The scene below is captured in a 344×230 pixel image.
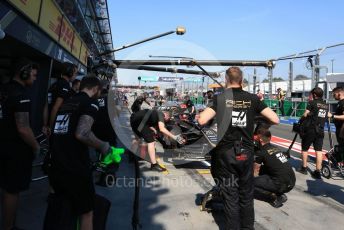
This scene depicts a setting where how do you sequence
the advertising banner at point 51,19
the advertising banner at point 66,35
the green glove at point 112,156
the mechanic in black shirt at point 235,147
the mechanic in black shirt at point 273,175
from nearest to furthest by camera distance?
1. the green glove at point 112,156
2. the mechanic in black shirt at point 235,147
3. the mechanic in black shirt at point 273,175
4. the advertising banner at point 51,19
5. the advertising banner at point 66,35

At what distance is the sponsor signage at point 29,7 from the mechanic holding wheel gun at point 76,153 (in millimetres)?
3320

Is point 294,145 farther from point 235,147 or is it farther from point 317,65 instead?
point 235,147

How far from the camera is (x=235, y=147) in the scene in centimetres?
426

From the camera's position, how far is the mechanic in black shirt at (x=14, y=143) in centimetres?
372

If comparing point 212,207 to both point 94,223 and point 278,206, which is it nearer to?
point 278,206

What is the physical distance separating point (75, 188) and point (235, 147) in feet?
6.15

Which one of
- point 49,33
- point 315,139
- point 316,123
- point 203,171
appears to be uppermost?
point 49,33

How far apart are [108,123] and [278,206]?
3.25 m

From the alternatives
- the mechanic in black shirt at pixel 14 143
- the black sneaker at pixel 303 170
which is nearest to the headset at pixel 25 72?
the mechanic in black shirt at pixel 14 143

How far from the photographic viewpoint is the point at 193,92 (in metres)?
45.1

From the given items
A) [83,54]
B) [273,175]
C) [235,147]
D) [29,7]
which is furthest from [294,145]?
[29,7]

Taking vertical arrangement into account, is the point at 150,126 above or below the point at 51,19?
below

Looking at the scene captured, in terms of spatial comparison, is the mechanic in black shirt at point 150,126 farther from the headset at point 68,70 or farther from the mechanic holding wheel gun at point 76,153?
the mechanic holding wheel gun at point 76,153

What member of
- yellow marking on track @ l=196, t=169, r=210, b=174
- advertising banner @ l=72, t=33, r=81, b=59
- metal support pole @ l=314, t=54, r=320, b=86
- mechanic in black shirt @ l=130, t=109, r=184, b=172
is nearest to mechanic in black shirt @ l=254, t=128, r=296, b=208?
yellow marking on track @ l=196, t=169, r=210, b=174
